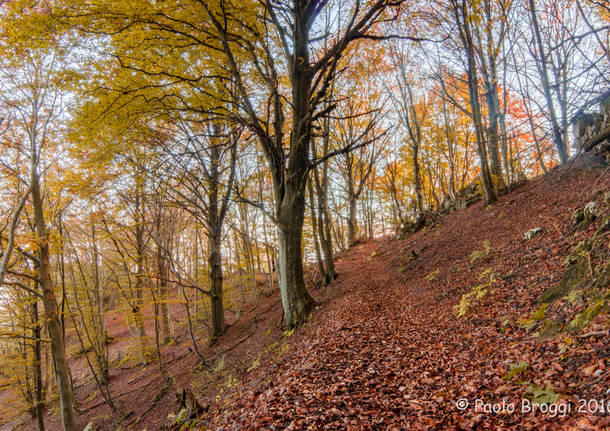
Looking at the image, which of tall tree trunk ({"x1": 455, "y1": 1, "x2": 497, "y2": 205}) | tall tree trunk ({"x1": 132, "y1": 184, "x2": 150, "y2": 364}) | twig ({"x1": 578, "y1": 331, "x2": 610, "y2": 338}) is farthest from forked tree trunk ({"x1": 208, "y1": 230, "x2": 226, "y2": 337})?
tall tree trunk ({"x1": 455, "y1": 1, "x2": 497, "y2": 205})

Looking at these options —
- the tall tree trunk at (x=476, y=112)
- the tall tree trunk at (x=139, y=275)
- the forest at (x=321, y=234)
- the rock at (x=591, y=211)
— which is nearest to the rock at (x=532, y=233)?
the forest at (x=321, y=234)

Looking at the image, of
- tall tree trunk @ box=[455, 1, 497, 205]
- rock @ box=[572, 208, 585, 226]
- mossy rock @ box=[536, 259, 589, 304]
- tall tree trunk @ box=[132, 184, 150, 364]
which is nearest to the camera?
mossy rock @ box=[536, 259, 589, 304]

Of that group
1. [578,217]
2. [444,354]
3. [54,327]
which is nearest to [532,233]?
[578,217]

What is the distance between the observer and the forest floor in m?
2.56

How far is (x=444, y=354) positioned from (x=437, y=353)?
11cm

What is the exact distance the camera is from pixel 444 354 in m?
3.90

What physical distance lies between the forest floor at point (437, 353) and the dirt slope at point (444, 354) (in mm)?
19

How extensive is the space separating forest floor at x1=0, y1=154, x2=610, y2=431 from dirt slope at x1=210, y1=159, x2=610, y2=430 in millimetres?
19

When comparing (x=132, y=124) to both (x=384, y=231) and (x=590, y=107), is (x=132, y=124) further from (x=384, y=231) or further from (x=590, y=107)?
(x=384, y=231)

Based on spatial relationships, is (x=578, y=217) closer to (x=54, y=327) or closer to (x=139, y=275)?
(x=139, y=275)

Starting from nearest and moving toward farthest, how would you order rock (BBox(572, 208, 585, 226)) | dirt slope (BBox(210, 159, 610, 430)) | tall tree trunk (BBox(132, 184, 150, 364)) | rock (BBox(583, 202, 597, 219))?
dirt slope (BBox(210, 159, 610, 430)), rock (BBox(583, 202, 597, 219)), rock (BBox(572, 208, 585, 226)), tall tree trunk (BBox(132, 184, 150, 364))

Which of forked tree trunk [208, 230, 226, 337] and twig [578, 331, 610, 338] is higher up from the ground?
forked tree trunk [208, 230, 226, 337]

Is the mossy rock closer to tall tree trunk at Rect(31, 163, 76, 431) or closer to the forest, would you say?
the forest

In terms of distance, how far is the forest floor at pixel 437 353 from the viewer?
2.56m
